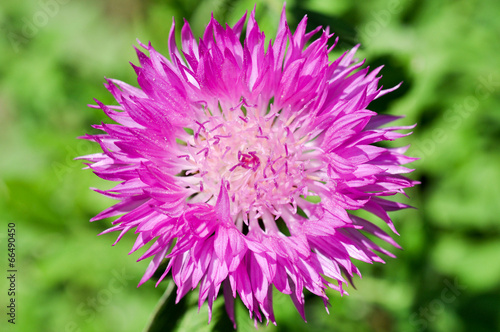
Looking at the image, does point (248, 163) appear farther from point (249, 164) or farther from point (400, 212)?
point (400, 212)

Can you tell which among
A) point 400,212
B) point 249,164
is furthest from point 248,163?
point 400,212

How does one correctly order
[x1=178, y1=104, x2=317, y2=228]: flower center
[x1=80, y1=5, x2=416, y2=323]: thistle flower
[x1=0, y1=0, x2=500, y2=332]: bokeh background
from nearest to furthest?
[x1=80, y1=5, x2=416, y2=323]: thistle flower, [x1=178, y1=104, x2=317, y2=228]: flower center, [x1=0, y1=0, x2=500, y2=332]: bokeh background

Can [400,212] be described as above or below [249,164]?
below

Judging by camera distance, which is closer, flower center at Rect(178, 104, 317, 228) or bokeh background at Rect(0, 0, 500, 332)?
flower center at Rect(178, 104, 317, 228)

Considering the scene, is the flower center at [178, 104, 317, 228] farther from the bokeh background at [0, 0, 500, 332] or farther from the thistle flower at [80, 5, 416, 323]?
the bokeh background at [0, 0, 500, 332]

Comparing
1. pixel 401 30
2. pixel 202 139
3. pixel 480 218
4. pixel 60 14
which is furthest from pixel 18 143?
pixel 480 218

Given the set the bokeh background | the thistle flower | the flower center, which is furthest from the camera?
the bokeh background

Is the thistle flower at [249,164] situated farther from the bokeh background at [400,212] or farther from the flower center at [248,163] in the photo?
the bokeh background at [400,212]

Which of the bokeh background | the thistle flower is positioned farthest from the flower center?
the bokeh background
